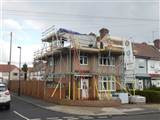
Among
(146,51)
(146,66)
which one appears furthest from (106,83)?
(146,51)

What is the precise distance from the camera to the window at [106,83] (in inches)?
1372

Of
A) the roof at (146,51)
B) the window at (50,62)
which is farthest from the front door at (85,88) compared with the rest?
the roof at (146,51)

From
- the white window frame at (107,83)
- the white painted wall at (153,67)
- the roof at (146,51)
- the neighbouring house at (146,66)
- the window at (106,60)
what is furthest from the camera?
the white painted wall at (153,67)

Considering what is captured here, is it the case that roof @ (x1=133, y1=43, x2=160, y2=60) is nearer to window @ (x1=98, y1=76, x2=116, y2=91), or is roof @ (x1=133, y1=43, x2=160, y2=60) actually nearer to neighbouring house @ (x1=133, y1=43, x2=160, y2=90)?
neighbouring house @ (x1=133, y1=43, x2=160, y2=90)

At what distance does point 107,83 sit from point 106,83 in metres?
0.12

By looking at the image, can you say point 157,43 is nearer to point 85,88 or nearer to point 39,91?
point 85,88

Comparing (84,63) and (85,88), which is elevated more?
(84,63)

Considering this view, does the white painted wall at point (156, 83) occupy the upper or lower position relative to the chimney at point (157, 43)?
lower

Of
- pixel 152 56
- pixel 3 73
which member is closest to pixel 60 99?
pixel 152 56

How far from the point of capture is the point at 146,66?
51000 mm

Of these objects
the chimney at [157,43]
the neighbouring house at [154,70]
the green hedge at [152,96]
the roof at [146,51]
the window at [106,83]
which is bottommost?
the green hedge at [152,96]

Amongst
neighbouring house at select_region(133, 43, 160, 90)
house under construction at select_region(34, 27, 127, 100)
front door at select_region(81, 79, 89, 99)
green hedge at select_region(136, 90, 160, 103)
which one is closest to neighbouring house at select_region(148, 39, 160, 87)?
neighbouring house at select_region(133, 43, 160, 90)

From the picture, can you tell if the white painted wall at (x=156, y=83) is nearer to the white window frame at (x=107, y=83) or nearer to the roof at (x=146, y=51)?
the roof at (x=146, y=51)

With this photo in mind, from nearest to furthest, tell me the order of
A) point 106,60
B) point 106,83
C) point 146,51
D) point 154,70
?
1. point 106,83
2. point 106,60
3. point 154,70
4. point 146,51
